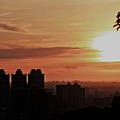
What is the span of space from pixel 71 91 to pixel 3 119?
41.0 m

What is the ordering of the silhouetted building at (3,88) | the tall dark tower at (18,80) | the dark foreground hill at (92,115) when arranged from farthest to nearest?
the tall dark tower at (18,80), the silhouetted building at (3,88), the dark foreground hill at (92,115)

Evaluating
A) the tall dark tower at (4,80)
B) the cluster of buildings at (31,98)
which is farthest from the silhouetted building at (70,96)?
the tall dark tower at (4,80)

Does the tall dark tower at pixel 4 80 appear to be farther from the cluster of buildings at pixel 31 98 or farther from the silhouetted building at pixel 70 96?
the silhouetted building at pixel 70 96

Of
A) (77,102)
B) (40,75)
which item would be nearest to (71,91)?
(77,102)

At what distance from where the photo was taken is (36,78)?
147 m

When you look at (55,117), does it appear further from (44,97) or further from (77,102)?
(77,102)

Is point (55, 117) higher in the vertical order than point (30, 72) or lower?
lower

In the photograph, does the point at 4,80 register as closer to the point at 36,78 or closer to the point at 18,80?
the point at 18,80

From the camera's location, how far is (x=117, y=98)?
3453cm

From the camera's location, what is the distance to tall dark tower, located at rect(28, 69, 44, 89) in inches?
5650

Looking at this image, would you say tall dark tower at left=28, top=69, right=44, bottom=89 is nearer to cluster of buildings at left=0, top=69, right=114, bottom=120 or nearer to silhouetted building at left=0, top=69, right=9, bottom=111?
cluster of buildings at left=0, top=69, right=114, bottom=120

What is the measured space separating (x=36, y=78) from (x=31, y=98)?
118 ft

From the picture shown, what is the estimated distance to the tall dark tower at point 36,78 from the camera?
143500mm

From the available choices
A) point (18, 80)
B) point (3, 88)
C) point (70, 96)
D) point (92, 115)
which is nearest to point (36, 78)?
point (18, 80)
